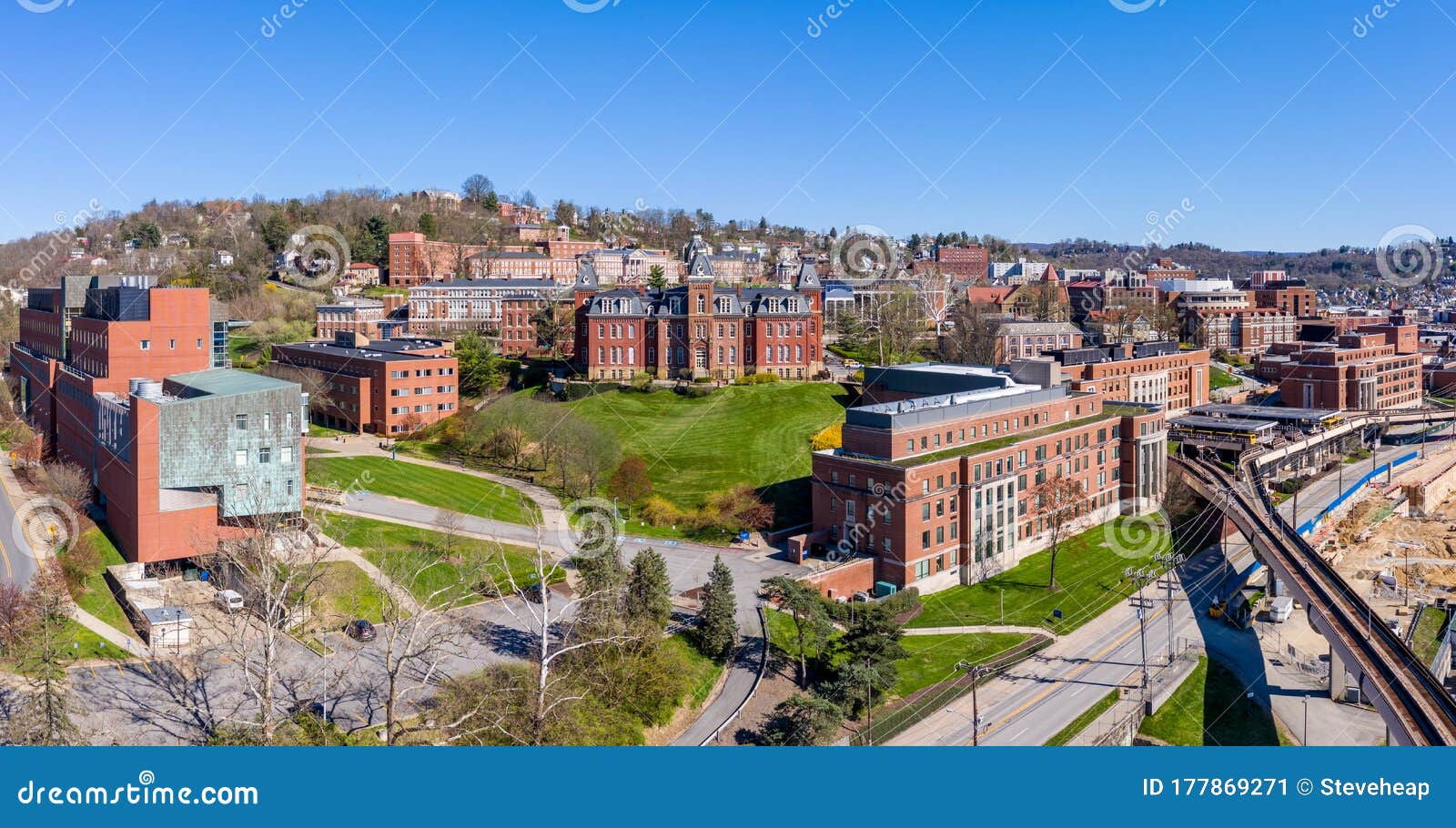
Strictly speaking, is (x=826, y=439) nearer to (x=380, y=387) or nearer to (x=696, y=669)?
(x=696, y=669)

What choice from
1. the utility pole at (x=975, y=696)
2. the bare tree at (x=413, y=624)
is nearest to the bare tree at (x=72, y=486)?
the bare tree at (x=413, y=624)

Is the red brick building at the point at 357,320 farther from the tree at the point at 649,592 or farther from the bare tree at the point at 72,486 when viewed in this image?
the tree at the point at 649,592

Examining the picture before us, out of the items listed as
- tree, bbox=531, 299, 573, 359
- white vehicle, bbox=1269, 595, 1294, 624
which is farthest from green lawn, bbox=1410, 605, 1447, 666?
tree, bbox=531, 299, 573, 359

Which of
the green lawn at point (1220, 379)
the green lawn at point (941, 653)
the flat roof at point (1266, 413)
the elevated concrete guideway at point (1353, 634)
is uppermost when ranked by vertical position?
the green lawn at point (1220, 379)

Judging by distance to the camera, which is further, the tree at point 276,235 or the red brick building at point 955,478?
the tree at point 276,235

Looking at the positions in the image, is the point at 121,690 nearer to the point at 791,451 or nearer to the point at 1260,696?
the point at 791,451

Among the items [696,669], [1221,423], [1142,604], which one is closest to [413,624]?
[696,669]
